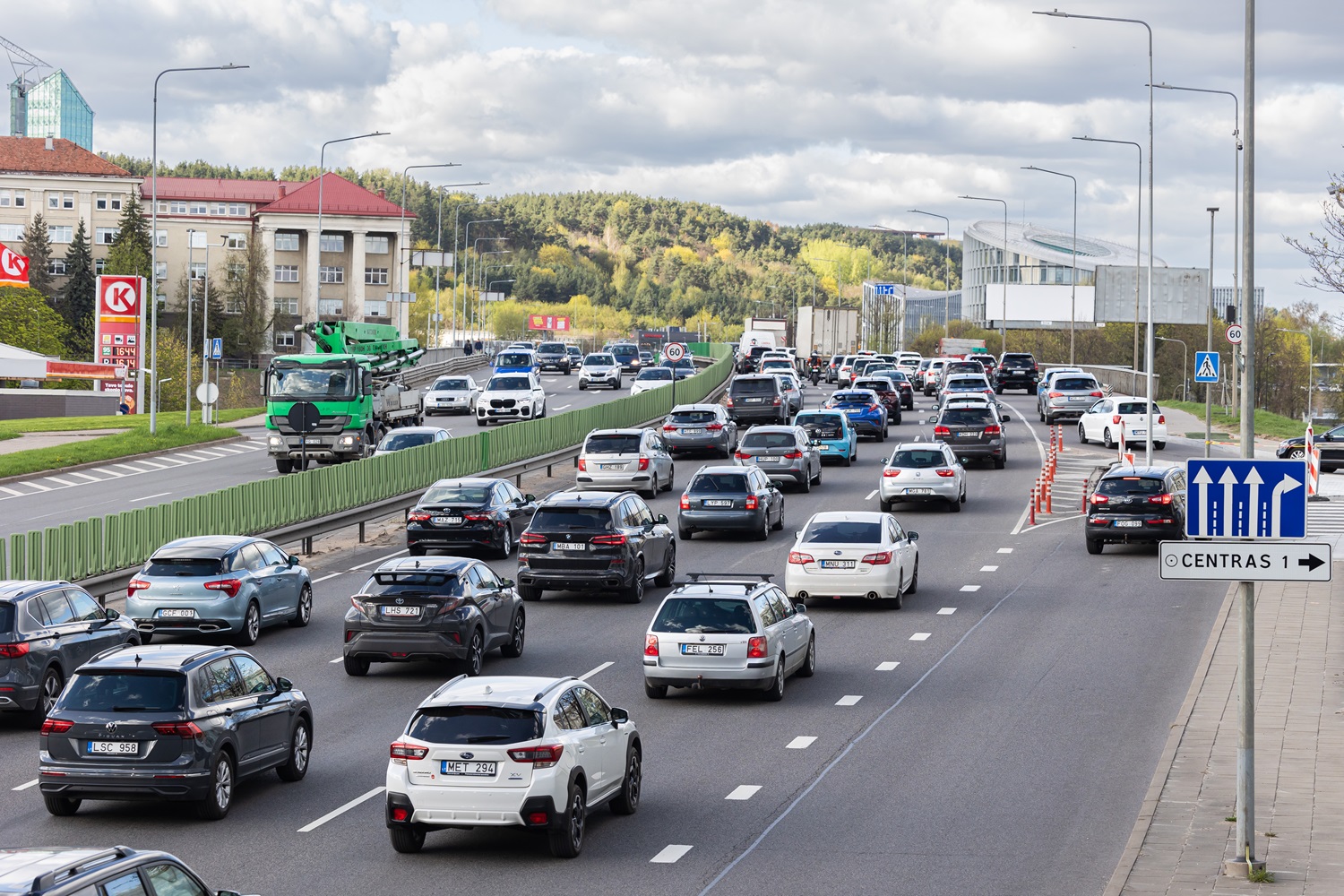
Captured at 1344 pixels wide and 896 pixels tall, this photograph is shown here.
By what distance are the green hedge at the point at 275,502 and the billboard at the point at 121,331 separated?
119 ft

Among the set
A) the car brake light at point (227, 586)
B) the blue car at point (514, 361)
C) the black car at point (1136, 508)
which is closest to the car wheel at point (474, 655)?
the car brake light at point (227, 586)

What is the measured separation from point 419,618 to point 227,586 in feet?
12.5

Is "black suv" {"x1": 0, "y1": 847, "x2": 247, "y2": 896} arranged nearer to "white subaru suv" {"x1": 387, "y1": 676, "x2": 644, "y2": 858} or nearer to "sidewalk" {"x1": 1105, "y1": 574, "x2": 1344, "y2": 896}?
"white subaru suv" {"x1": 387, "y1": 676, "x2": 644, "y2": 858}

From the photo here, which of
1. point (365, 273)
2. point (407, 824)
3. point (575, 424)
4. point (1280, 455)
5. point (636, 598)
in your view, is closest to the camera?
point (407, 824)

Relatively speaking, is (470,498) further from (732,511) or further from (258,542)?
(258,542)

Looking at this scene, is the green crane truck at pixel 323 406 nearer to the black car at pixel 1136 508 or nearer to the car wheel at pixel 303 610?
the car wheel at pixel 303 610

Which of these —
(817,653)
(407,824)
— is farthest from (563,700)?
(817,653)

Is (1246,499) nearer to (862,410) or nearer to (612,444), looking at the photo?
(612,444)

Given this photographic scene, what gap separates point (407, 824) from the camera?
546 inches

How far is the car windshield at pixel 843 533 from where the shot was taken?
27234 millimetres

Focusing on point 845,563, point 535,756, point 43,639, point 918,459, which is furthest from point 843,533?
point 535,756

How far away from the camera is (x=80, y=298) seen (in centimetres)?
13600

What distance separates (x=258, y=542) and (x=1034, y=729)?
12047mm

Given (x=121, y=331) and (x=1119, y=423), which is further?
(x=121, y=331)
